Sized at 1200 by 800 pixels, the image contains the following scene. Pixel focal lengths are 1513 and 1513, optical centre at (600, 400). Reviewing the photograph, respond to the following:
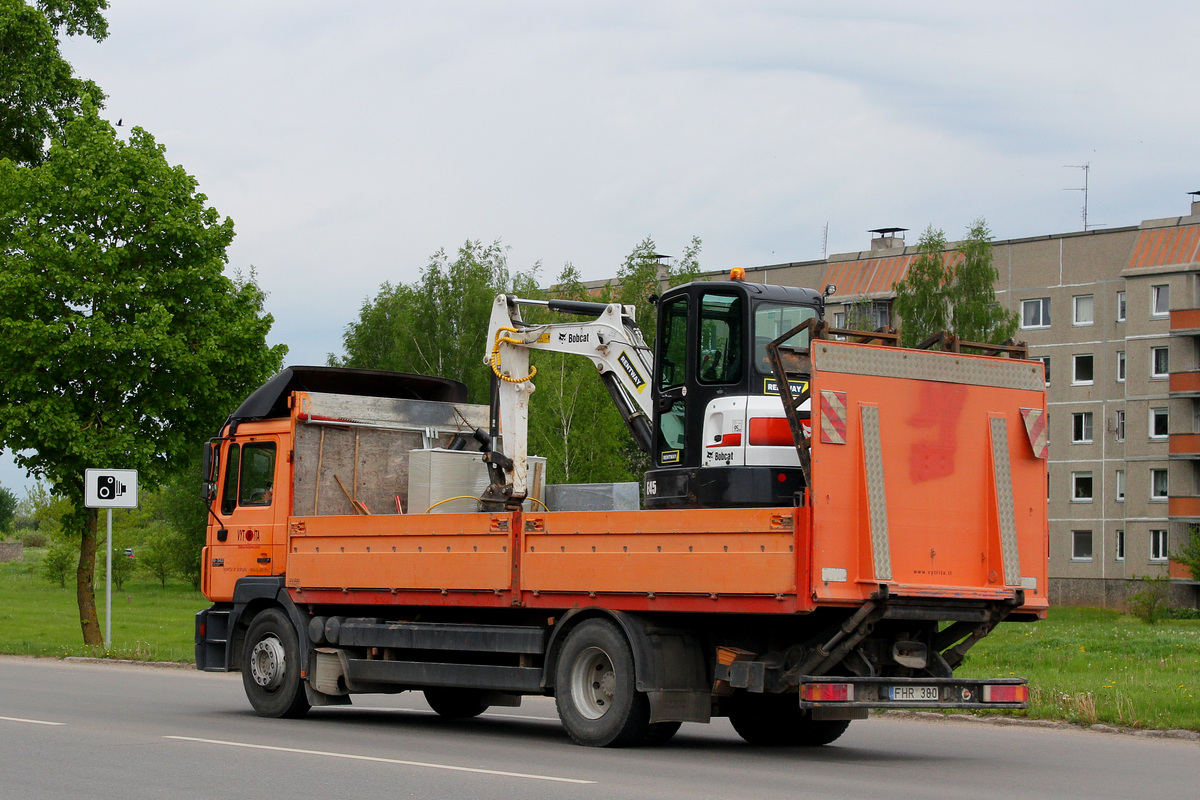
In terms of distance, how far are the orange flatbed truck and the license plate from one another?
0.02 metres

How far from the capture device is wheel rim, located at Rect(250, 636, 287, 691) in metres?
15.1

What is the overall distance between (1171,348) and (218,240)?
42.8 m

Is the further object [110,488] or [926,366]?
[110,488]

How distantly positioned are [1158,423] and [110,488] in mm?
45655

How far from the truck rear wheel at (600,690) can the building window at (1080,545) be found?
52010mm

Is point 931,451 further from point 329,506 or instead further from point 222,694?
point 222,694

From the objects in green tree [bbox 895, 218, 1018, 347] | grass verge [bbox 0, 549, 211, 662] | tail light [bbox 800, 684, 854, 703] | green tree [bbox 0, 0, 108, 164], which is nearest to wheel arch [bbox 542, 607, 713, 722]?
tail light [bbox 800, 684, 854, 703]

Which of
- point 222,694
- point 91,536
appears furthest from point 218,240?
point 222,694

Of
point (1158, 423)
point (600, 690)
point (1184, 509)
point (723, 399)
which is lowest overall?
point (600, 690)

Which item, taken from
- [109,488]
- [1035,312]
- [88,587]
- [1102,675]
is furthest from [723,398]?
[1035,312]

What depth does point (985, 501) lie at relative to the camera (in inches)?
464

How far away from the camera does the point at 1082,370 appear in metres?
61.4

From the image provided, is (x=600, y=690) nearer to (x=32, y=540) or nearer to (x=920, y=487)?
(x=920, y=487)

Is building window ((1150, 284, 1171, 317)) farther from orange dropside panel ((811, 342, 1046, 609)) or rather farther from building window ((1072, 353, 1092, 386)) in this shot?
orange dropside panel ((811, 342, 1046, 609))
